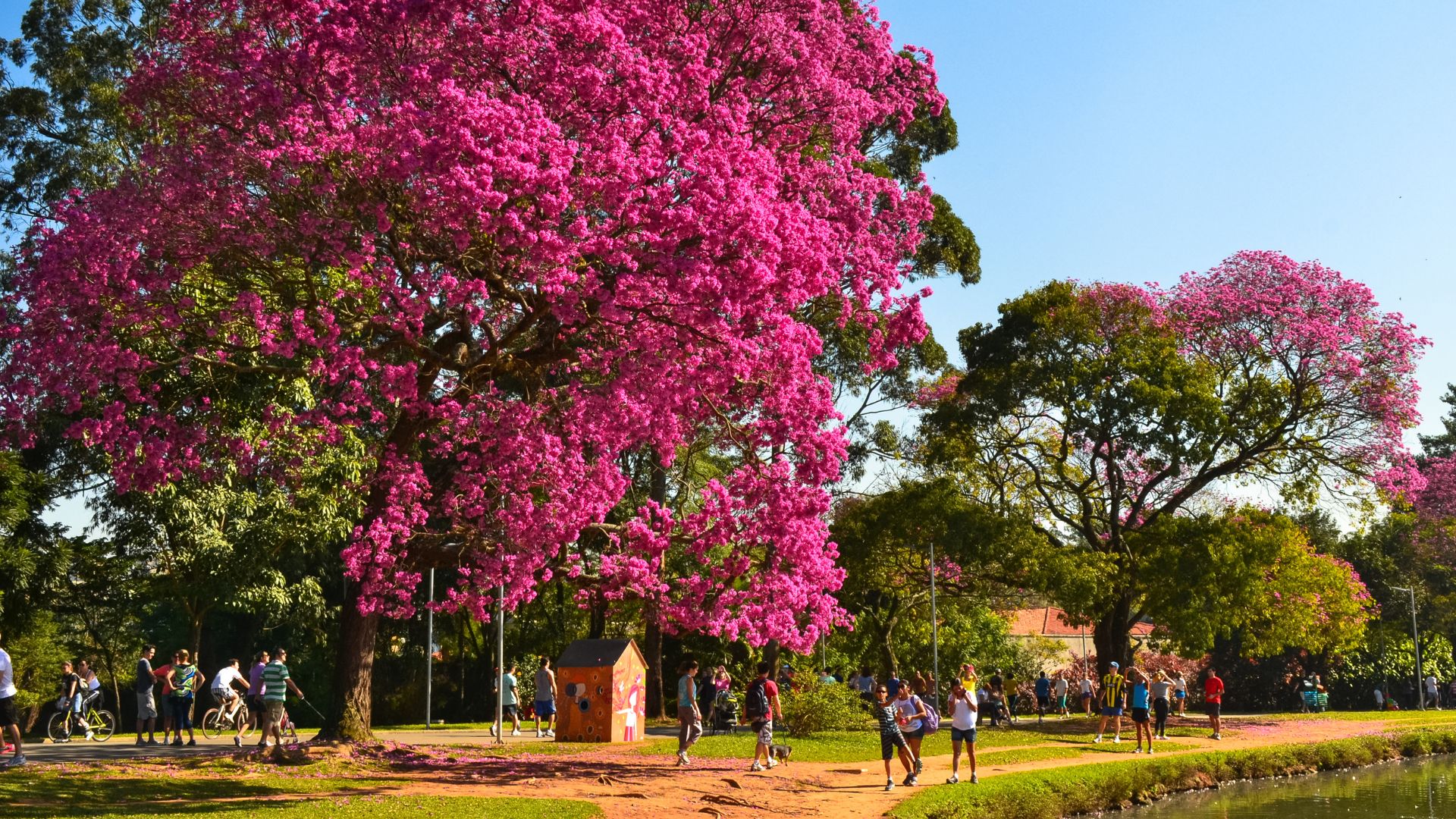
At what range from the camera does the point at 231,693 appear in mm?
23031

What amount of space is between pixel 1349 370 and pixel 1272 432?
252 centimetres

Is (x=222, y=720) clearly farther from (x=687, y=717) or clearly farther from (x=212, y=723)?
(x=687, y=717)

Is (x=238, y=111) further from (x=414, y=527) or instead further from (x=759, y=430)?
(x=759, y=430)

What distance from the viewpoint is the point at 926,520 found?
106ft

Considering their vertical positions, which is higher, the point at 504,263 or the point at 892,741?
the point at 504,263

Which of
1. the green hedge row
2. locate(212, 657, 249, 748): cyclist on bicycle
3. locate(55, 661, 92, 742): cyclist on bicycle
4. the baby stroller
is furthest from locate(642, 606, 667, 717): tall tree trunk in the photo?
the green hedge row

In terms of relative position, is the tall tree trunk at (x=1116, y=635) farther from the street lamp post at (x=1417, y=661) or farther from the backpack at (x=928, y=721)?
the street lamp post at (x=1417, y=661)

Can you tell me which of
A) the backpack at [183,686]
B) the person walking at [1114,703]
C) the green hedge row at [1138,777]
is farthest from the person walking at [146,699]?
the person walking at [1114,703]

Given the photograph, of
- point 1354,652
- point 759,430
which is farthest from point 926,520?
point 1354,652

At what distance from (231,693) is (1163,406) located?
914 inches

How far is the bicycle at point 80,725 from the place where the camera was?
80.1ft

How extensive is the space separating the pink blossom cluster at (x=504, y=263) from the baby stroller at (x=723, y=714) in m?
10.4

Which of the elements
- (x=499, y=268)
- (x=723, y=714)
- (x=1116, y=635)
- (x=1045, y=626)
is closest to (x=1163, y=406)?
(x=1116, y=635)

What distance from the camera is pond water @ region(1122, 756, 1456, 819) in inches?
806
